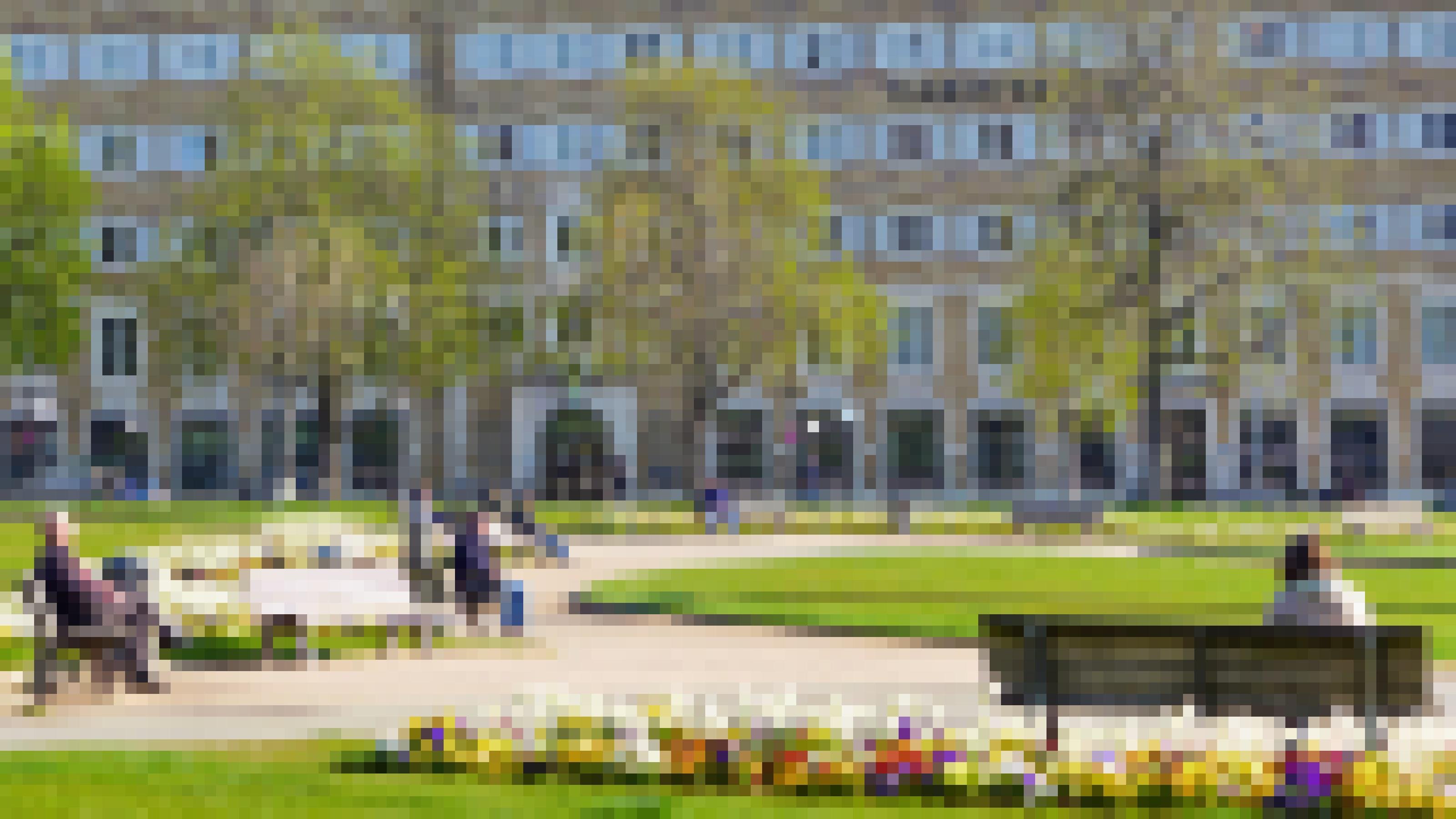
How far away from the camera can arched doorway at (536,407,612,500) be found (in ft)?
250

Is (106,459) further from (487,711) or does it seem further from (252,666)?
(487,711)

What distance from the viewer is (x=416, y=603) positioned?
84.0 ft

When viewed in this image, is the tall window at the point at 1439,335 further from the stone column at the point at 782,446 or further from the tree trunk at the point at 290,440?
the tree trunk at the point at 290,440

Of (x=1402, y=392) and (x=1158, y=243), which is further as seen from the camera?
(x=1402, y=392)

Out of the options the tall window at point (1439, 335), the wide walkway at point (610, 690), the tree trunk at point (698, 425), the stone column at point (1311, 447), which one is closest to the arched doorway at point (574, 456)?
the tree trunk at point (698, 425)

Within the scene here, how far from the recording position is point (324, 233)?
6159 centimetres

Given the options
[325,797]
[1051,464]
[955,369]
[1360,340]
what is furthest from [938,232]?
[325,797]

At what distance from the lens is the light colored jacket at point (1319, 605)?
1734 centimetres

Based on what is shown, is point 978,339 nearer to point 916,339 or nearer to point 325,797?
point 916,339

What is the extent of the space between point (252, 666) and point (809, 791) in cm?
842


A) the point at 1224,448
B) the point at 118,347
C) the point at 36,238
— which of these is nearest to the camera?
the point at 36,238

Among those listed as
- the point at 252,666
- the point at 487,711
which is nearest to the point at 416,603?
the point at 252,666

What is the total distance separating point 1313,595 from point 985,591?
45.0 ft

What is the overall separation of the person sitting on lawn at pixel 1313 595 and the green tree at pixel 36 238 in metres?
46.4
